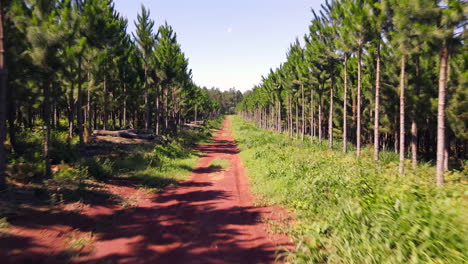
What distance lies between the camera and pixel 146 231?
7.09 metres

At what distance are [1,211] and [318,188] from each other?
349 inches

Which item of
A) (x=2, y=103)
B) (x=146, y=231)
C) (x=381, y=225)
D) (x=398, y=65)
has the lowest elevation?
(x=146, y=231)

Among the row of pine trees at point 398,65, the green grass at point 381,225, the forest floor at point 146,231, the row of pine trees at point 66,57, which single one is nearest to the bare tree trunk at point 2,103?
the row of pine trees at point 66,57

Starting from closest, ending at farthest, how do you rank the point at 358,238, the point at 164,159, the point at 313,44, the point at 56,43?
the point at 358,238 → the point at 56,43 → the point at 164,159 → the point at 313,44

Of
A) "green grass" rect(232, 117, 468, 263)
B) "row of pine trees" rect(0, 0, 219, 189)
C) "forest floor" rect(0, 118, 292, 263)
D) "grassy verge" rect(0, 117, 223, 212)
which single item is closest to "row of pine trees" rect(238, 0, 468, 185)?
"green grass" rect(232, 117, 468, 263)

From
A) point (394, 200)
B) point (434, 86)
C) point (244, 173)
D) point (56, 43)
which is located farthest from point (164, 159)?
point (434, 86)

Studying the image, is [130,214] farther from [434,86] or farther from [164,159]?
[434,86]

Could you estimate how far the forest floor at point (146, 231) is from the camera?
18.7 feet

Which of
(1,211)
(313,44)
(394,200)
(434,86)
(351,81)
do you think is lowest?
(1,211)

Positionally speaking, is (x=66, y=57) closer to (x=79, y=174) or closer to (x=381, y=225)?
(x=79, y=174)

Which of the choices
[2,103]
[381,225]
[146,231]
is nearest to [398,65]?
[381,225]

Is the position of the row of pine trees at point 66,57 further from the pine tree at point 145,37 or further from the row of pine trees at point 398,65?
the row of pine trees at point 398,65

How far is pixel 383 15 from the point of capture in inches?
650

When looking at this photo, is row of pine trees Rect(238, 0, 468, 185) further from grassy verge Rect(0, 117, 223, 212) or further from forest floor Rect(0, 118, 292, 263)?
grassy verge Rect(0, 117, 223, 212)
